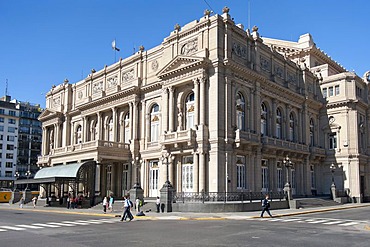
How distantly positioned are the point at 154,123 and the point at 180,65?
901 cm

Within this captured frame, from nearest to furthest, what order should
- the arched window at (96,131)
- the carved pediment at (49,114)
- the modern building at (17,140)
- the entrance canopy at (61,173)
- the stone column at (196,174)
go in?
the stone column at (196,174)
the entrance canopy at (61,173)
the arched window at (96,131)
the carved pediment at (49,114)
the modern building at (17,140)

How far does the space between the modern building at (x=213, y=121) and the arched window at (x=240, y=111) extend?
0.37ft

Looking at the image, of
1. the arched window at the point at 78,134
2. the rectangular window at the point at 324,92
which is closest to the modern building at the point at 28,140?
the arched window at the point at 78,134

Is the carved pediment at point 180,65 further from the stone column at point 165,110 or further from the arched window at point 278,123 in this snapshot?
the arched window at point 278,123

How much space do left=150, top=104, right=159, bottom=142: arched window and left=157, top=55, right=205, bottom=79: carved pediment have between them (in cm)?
533

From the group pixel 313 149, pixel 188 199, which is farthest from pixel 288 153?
pixel 188 199

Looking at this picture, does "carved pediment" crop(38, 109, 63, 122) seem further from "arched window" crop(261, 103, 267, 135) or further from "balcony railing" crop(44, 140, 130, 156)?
"arched window" crop(261, 103, 267, 135)

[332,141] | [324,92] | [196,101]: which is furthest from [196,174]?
[324,92]

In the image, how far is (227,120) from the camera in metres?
39.2

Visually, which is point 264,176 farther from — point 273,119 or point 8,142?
point 8,142

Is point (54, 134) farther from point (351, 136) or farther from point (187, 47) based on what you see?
point (351, 136)

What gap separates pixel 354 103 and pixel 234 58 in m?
23.6

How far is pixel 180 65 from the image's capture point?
137ft

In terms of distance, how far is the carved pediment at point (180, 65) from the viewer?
3975 centimetres
